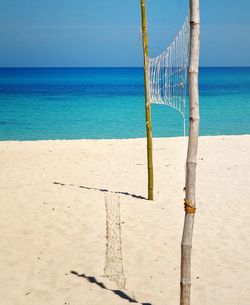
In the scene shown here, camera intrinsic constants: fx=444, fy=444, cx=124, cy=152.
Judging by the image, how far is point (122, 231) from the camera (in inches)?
285

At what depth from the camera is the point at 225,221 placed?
7719 mm

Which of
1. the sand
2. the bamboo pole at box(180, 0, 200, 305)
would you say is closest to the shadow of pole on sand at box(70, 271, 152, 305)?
the sand

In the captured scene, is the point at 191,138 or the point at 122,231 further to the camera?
the point at 122,231

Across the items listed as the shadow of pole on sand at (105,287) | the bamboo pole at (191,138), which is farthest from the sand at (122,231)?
the bamboo pole at (191,138)

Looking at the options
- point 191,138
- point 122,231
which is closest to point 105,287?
point 122,231

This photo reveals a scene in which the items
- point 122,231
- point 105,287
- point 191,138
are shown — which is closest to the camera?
point 191,138

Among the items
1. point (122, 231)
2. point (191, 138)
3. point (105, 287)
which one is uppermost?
point (191, 138)

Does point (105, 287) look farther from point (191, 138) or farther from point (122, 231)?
point (191, 138)

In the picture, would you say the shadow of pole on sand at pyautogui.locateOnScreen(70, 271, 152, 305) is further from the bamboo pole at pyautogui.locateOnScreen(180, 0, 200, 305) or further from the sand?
the bamboo pole at pyautogui.locateOnScreen(180, 0, 200, 305)

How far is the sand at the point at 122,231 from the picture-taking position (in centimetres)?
527

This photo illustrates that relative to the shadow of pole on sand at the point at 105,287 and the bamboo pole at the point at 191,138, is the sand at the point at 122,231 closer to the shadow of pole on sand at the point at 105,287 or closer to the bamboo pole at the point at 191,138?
the shadow of pole on sand at the point at 105,287

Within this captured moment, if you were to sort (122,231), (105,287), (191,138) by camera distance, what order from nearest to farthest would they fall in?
1. (191,138)
2. (105,287)
3. (122,231)

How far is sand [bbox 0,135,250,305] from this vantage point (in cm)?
527

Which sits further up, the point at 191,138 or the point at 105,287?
the point at 191,138
